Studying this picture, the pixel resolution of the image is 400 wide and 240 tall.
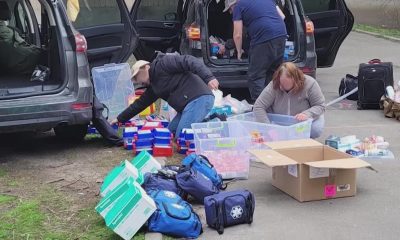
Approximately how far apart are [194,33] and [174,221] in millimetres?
4129

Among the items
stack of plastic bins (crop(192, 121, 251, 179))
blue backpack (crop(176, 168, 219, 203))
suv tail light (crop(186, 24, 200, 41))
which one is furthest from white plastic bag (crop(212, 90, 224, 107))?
blue backpack (crop(176, 168, 219, 203))

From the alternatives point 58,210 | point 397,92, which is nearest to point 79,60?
point 58,210

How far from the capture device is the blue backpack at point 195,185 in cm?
474

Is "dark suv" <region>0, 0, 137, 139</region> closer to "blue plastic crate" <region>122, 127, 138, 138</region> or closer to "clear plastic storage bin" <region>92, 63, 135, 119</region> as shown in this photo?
"clear plastic storage bin" <region>92, 63, 135, 119</region>

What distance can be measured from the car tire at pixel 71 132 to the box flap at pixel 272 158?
2285 mm

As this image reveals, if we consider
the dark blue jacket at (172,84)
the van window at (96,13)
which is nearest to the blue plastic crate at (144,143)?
the dark blue jacket at (172,84)

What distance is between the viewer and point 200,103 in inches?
252

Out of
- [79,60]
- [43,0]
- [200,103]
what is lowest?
[200,103]

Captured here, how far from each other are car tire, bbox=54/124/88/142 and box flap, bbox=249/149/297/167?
229cm

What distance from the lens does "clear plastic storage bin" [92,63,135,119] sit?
7.72m

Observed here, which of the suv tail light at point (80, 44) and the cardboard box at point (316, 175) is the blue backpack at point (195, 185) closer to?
the cardboard box at point (316, 175)

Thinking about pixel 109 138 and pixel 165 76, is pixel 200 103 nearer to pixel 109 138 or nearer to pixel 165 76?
pixel 165 76

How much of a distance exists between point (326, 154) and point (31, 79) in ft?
11.2

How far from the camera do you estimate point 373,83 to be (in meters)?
8.13
